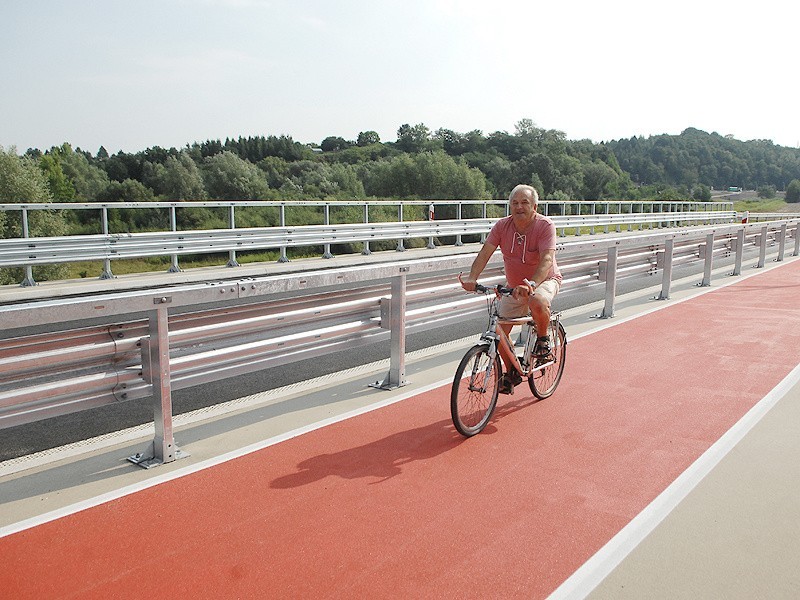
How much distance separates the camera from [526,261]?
595cm

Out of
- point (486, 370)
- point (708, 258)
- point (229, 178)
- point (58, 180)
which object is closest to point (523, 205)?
point (486, 370)

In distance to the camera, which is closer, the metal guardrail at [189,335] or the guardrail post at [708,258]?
the metal guardrail at [189,335]

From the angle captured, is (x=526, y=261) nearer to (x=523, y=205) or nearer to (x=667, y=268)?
(x=523, y=205)

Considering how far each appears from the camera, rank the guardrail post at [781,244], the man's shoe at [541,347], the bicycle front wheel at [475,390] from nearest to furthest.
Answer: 1. the bicycle front wheel at [475,390]
2. the man's shoe at [541,347]
3. the guardrail post at [781,244]

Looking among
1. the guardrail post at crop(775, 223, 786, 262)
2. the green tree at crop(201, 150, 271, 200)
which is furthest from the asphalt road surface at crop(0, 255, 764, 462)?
the green tree at crop(201, 150, 271, 200)

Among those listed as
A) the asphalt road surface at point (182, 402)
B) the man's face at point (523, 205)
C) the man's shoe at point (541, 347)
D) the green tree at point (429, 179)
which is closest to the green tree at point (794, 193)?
the green tree at point (429, 179)

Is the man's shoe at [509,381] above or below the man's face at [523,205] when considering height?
below

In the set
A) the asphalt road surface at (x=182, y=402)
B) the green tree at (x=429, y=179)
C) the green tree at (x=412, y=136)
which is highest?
the green tree at (x=412, y=136)

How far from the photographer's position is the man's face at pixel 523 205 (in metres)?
5.79

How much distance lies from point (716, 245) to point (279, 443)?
1390cm

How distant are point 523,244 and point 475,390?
4.20ft

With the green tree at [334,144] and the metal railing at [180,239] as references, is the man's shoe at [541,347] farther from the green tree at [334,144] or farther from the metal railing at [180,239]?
the green tree at [334,144]

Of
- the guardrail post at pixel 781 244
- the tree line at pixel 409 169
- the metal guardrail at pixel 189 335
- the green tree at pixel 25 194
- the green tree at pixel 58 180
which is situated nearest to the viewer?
the metal guardrail at pixel 189 335

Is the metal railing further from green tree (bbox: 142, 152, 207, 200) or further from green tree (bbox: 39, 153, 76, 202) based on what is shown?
green tree (bbox: 39, 153, 76, 202)
